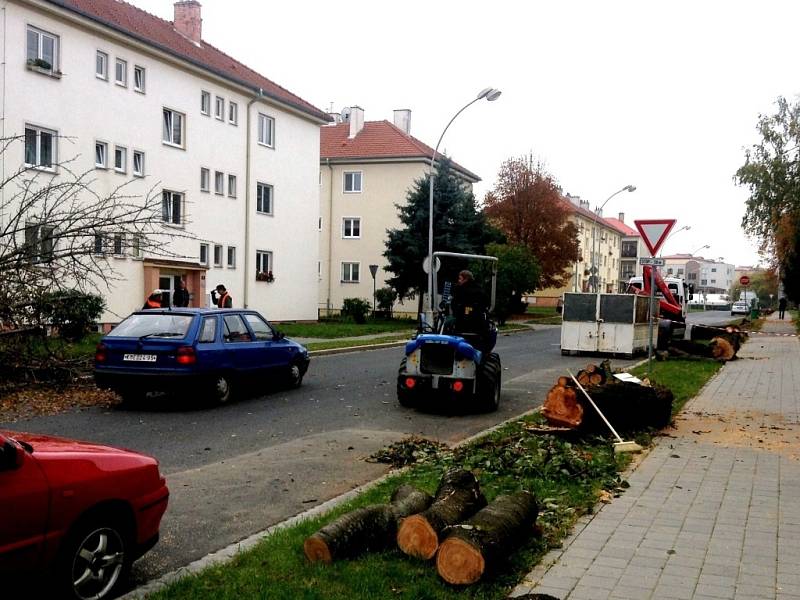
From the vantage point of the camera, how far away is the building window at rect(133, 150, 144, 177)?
29.4m

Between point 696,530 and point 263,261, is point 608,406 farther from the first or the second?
point 263,261

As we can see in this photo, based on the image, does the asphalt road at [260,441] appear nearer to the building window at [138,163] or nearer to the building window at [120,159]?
the building window at [120,159]

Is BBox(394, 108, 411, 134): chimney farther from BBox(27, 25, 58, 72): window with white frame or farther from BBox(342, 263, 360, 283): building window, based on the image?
BBox(27, 25, 58, 72): window with white frame

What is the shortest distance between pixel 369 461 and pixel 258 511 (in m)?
2.10

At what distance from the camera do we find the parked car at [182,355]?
38.2ft

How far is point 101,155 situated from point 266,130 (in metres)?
11.0

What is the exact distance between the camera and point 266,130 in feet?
123

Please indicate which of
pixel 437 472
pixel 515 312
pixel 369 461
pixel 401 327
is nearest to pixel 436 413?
pixel 369 461

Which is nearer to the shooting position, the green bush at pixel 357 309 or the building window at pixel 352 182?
the green bush at pixel 357 309

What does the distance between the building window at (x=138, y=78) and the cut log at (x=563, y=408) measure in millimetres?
24333

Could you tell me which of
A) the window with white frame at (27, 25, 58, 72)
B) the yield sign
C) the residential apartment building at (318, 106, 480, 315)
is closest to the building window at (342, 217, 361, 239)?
the residential apartment building at (318, 106, 480, 315)

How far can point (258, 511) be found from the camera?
6.34 metres

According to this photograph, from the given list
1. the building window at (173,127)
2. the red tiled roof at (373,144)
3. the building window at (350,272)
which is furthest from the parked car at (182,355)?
the building window at (350,272)

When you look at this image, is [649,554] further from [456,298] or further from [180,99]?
[180,99]
